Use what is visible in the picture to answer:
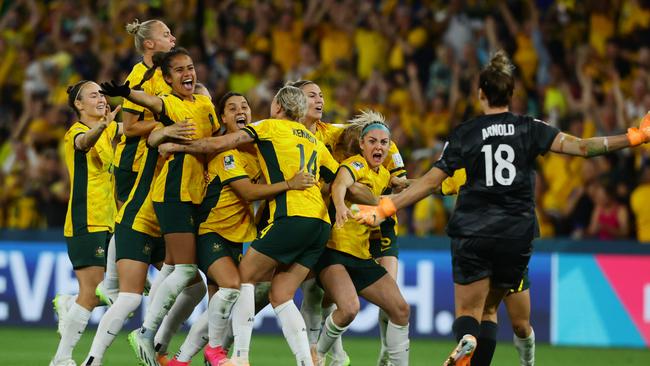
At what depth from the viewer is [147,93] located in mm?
8961

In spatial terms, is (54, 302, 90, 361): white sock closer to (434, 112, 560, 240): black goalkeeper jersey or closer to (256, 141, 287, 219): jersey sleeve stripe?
(256, 141, 287, 219): jersey sleeve stripe

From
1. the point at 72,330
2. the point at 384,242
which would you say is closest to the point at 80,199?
the point at 72,330

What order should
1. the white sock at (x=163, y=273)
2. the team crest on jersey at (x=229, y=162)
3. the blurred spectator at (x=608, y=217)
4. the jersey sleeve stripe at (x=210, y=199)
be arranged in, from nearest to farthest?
1. the team crest on jersey at (x=229, y=162)
2. the jersey sleeve stripe at (x=210, y=199)
3. the white sock at (x=163, y=273)
4. the blurred spectator at (x=608, y=217)

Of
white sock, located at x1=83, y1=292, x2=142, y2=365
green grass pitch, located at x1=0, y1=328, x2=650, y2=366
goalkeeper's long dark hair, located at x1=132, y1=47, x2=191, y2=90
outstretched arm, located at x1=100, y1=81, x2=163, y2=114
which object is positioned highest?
goalkeeper's long dark hair, located at x1=132, y1=47, x2=191, y2=90

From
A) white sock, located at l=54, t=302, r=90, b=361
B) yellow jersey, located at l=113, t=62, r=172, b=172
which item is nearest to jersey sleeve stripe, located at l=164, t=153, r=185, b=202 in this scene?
yellow jersey, located at l=113, t=62, r=172, b=172

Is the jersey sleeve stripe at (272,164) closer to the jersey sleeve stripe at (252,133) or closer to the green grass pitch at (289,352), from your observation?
the jersey sleeve stripe at (252,133)

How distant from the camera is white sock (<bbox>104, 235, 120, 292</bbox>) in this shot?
985cm

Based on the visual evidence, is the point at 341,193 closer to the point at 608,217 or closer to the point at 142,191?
the point at 142,191

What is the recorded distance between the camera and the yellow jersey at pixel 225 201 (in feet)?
29.6

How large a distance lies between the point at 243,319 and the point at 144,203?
120 cm

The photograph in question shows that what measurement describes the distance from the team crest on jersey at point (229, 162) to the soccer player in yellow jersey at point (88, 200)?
44.5 inches

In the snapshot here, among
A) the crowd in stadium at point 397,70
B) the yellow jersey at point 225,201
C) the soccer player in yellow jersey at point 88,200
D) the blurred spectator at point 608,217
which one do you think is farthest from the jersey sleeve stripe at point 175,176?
the blurred spectator at point 608,217

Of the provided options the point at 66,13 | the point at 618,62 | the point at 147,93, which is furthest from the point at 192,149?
the point at 66,13

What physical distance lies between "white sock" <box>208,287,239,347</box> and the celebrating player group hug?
1 cm
